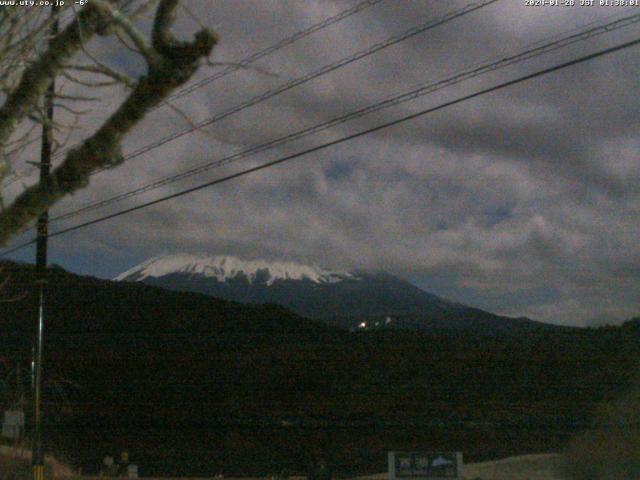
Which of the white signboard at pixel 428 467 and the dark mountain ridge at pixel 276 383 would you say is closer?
the white signboard at pixel 428 467

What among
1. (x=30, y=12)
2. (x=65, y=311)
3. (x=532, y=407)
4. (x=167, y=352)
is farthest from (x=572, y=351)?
(x=30, y=12)

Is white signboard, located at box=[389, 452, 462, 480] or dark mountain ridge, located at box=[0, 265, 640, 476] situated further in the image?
dark mountain ridge, located at box=[0, 265, 640, 476]

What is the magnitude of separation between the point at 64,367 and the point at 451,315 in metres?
13.9

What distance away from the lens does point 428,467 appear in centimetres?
1412

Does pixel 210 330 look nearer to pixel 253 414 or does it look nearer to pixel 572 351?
pixel 253 414

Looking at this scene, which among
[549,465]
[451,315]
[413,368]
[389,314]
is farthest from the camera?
[389,314]

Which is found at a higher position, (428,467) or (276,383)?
(276,383)

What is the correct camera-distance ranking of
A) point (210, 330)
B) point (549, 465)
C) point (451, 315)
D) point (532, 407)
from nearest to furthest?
1. point (549, 465)
2. point (532, 407)
3. point (210, 330)
4. point (451, 315)

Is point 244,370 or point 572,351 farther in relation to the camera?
point 244,370

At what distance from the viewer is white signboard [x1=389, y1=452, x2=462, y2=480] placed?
45.8ft

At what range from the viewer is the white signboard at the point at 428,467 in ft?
45.8

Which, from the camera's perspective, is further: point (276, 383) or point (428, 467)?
point (276, 383)

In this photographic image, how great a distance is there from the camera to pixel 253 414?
29.3 metres

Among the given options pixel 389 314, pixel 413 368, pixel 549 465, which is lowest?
pixel 549 465
